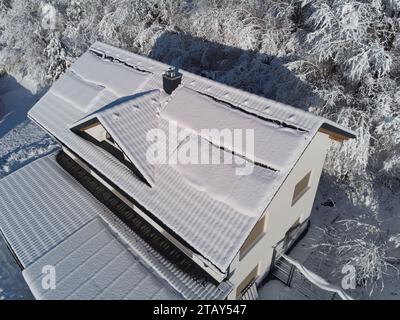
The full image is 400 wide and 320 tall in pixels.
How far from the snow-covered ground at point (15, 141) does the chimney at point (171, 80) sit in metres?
10.2

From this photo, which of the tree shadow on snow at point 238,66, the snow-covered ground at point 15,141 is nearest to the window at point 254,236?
the tree shadow on snow at point 238,66

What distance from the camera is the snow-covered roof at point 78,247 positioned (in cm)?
945

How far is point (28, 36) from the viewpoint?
29234 mm

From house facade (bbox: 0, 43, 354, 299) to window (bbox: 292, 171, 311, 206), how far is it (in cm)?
7

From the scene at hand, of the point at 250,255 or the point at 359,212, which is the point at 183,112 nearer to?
the point at 250,255

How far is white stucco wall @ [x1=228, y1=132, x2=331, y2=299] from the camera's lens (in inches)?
402

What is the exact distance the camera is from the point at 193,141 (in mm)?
10328

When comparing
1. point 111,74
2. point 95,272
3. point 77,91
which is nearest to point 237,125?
point 95,272

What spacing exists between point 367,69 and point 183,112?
9234 mm

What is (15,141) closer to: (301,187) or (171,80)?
(171,80)

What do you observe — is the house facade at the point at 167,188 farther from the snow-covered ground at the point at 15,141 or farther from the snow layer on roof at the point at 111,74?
the snow-covered ground at the point at 15,141

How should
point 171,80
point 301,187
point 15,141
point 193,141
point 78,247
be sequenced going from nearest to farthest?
point 193,141, point 78,247, point 171,80, point 301,187, point 15,141

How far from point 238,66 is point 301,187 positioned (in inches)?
418

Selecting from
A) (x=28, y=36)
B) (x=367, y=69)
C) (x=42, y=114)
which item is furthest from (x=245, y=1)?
(x=28, y=36)
